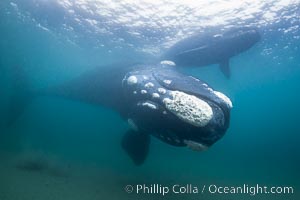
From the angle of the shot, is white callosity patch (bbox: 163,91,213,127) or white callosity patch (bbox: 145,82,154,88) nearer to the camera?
white callosity patch (bbox: 163,91,213,127)

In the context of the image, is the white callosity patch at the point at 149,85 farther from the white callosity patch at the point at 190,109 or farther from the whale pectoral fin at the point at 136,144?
the whale pectoral fin at the point at 136,144

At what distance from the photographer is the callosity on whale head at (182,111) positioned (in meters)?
6.21

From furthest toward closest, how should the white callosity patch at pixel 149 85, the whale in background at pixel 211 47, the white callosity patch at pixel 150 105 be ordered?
the whale in background at pixel 211 47, the white callosity patch at pixel 149 85, the white callosity patch at pixel 150 105

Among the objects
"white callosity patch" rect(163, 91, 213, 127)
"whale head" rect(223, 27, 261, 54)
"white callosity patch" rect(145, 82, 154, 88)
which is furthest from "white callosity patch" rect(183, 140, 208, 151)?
"whale head" rect(223, 27, 261, 54)

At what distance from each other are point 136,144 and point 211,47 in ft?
17.6

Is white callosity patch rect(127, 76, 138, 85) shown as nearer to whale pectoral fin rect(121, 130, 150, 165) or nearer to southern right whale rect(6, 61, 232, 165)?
southern right whale rect(6, 61, 232, 165)

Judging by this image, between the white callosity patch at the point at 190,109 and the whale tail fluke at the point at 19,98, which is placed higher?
the whale tail fluke at the point at 19,98

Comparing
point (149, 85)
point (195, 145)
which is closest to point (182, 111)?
point (195, 145)

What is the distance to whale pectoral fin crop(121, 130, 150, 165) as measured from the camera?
381 inches

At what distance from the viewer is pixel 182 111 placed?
6344 mm

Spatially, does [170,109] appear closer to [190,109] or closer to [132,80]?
[190,109]

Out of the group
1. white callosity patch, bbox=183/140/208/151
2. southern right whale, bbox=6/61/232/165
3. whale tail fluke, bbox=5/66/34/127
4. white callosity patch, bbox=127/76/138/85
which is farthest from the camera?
whale tail fluke, bbox=5/66/34/127

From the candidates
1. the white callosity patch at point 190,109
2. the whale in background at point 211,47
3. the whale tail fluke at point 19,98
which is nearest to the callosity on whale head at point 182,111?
the white callosity patch at point 190,109

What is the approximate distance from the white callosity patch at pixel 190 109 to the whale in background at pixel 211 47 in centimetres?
589
